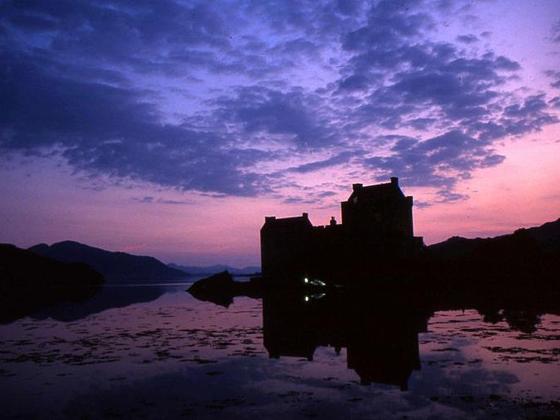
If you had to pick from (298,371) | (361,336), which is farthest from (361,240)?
(298,371)

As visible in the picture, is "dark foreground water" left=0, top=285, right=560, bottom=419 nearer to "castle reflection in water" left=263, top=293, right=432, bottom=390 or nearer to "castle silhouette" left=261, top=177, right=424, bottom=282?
"castle reflection in water" left=263, top=293, right=432, bottom=390

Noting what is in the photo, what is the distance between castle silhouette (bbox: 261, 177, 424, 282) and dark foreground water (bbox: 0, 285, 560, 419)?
31.9 metres

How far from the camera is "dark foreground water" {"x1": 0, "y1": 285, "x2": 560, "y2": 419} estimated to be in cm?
1349

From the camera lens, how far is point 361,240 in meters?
72.7

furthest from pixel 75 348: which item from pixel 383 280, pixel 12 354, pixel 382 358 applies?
pixel 383 280

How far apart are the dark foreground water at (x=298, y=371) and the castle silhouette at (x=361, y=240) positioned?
31.9 meters

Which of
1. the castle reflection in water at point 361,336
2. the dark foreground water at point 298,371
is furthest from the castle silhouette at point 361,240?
the dark foreground water at point 298,371

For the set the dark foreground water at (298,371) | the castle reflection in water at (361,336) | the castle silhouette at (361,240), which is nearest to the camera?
the dark foreground water at (298,371)

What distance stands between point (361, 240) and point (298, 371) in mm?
55130

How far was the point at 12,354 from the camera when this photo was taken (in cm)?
2470

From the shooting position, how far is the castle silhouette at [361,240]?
65750 mm

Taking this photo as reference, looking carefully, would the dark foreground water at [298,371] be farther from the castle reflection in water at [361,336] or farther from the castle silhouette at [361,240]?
the castle silhouette at [361,240]

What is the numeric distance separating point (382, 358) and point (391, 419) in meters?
8.50

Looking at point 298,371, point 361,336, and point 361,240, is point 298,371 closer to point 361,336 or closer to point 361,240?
point 361,336
